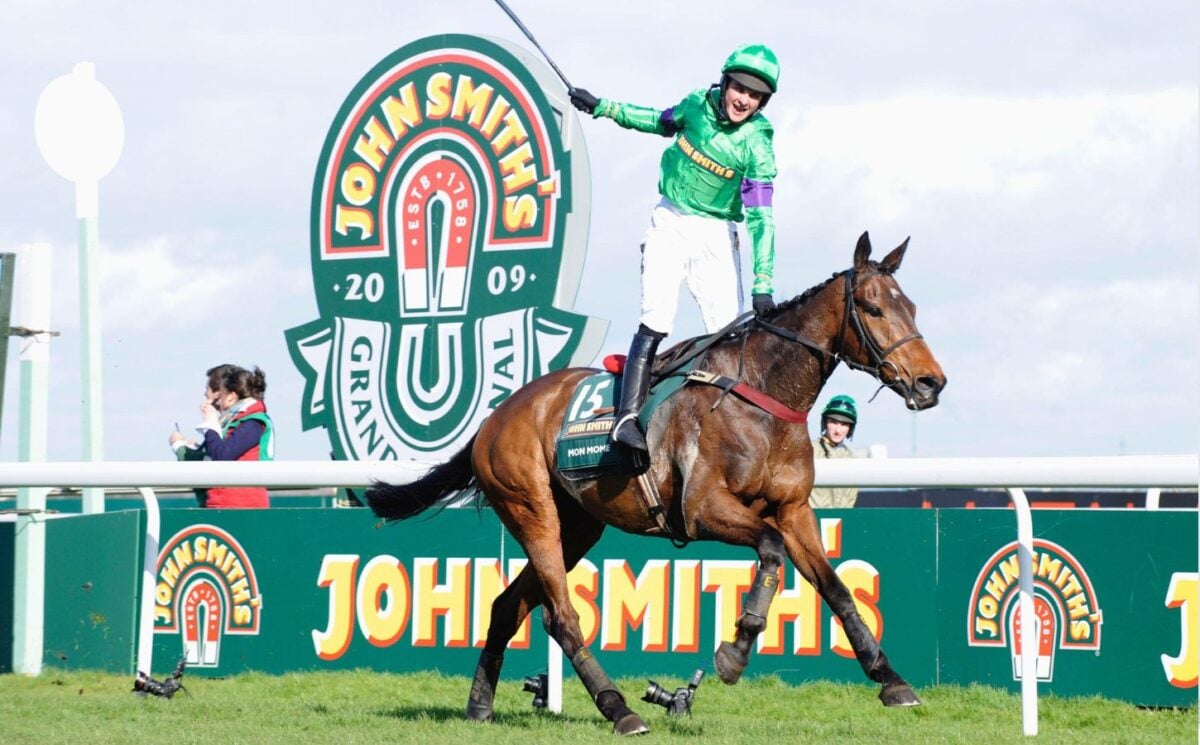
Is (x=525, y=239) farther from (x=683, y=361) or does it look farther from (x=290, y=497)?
(x=290, y=497)

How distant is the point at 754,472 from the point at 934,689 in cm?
191

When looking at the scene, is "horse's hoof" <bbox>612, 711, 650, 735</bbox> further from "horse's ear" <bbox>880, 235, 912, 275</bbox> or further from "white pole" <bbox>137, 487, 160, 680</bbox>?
"white pole" <bbox>137, 487, 160, 680</bbox>

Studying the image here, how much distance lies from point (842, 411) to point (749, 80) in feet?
8.59

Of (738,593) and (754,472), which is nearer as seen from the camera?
(754,472)

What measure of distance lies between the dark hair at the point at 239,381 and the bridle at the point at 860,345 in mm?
3640

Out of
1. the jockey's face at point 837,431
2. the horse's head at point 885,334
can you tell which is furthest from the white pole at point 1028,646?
the jockey's face at point 837,431

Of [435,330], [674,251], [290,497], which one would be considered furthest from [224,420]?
[290,497]

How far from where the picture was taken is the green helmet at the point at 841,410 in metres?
8.08

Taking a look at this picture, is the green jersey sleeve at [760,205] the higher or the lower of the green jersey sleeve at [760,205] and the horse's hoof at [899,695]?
the higher

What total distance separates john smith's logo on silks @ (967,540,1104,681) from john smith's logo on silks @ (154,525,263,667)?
3648 millimetres

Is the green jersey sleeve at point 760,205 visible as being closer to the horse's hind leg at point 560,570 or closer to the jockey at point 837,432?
the horse's hind leg at point 560,570

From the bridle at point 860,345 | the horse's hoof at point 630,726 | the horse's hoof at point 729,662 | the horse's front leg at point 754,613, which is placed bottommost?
the horse's hoof at point 630,726

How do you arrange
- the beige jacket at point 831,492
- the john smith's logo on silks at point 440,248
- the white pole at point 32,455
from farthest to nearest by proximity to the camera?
1. the john smith's logo on silks at point 440,248
2. the white pole at point 32,455
3. the beige jacket at point 831,492

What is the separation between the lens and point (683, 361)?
596 cm
